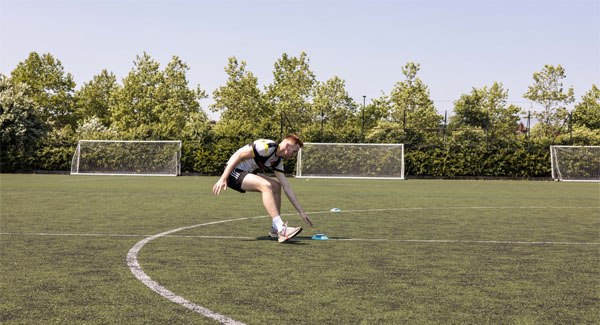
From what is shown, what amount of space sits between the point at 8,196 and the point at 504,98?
5272cm

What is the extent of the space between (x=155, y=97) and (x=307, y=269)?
57.6 metres

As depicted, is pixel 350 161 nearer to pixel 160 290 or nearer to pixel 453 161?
pixel 453 161

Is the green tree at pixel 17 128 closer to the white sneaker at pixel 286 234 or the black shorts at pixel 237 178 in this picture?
the black shorts at pixel 237 178

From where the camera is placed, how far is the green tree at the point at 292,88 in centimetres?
5909

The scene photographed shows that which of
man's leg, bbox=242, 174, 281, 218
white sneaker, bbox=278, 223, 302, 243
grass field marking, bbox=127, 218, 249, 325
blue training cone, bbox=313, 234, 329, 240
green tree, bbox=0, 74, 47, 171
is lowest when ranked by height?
grass field marking, bbox=127, 218, 249, 325

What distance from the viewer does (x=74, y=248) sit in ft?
24.3

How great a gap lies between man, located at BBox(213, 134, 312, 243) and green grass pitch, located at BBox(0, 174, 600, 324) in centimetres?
32

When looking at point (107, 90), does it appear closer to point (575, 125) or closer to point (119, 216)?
point (575, 125)

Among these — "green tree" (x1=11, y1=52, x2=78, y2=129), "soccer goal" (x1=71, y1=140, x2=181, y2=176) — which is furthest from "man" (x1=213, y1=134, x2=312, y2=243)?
"green tree" (x1=11, y1=52, x2=78, y2=129)

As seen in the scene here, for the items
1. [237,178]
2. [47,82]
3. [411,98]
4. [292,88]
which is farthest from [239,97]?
[237,178]

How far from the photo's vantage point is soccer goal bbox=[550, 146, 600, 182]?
3192cm

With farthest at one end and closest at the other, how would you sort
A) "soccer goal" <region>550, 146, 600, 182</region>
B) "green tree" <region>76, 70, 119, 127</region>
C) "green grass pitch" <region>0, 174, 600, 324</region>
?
"green tree" <region>76, 70, 119, 127</region> < "soccer goal" <region>550, 146, 600, 182</region> < "green grass pitch" <region>0, 174, 600, 324</region>

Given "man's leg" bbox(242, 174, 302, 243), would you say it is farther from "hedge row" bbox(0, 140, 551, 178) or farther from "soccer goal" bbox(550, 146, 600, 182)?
"soccer goal" bbox(550, 146, 600, 182)

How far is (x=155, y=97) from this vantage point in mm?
61062
